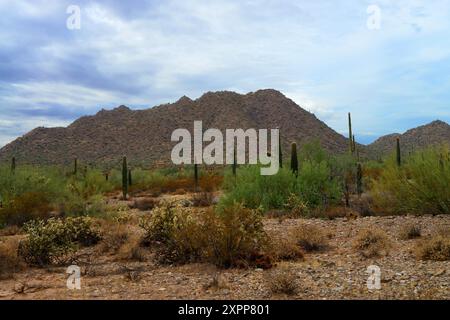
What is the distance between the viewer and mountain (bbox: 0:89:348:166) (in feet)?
210

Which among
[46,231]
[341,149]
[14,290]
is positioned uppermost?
[341,149]

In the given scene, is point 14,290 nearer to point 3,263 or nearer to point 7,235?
point 3,263

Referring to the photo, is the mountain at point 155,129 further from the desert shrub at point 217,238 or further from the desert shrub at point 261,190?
the desert shrub at point 217,238

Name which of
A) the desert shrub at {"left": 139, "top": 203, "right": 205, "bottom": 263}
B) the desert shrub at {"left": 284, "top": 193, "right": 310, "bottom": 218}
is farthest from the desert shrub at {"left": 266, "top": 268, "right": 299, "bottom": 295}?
the desert shrub at {"left": 284, "top": 193, "right": 310, "bottom": 218}

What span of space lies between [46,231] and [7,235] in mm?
5346

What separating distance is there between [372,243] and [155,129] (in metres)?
60.2

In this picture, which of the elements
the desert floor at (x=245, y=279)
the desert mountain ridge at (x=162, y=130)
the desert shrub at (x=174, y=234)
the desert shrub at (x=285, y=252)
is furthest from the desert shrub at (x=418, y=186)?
the desert mountain ridge at (x=162, y=130)

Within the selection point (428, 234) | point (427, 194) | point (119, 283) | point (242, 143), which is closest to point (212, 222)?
point (119, 283)

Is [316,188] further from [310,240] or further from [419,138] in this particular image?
[419,138]

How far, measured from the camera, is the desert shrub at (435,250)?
360 inches

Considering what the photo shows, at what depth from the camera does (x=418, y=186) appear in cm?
1465

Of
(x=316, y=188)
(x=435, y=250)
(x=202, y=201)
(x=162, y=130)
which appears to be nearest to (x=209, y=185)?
(x=202, y=201)

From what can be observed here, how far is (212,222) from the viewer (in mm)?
10164
